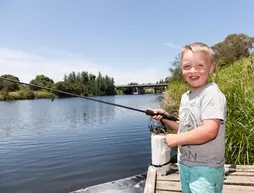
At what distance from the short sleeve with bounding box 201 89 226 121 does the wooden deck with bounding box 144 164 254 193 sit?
321cm

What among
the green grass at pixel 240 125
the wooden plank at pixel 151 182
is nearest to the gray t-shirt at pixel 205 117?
the wooden plank at pixel 151 182

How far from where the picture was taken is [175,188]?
527cm

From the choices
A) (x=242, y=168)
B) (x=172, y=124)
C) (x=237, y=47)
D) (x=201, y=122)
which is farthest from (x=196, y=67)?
(x=237, y=47)

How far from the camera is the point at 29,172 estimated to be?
1291 cm

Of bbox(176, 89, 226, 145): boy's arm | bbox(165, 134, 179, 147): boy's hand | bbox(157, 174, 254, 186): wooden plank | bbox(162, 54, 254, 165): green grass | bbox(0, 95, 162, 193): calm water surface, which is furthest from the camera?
bbox(0, 95, 162, 193): calm water surface

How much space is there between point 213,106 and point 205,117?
0.38 ft

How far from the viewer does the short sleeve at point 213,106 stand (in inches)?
89.0

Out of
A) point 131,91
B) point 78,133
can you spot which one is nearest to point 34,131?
point 78,133

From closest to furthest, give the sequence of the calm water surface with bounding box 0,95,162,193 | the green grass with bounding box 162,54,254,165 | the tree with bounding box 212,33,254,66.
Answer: the green grass with bounding box 162,54,254,165 < the calm water surface with bounding box 0,95,162,193 < the tree with bounding box 212,33,254,66

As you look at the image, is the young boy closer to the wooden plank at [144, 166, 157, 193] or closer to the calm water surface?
the wooden plank at [144, 166, 157, 193]

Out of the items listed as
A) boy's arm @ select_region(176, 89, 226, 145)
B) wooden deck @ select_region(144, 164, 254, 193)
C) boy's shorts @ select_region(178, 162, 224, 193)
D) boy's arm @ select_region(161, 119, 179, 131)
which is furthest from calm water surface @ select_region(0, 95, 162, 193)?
boy's arm @ select_region(176, 89, 226, 145)

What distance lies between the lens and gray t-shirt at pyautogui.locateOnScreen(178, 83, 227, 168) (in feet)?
7.54

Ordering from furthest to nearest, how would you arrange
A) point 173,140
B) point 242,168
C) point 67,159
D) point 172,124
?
point 67,159 < point 242,168 < point 172,124 < point 173,140

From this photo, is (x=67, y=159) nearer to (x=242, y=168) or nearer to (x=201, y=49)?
(x=242, y=168)
